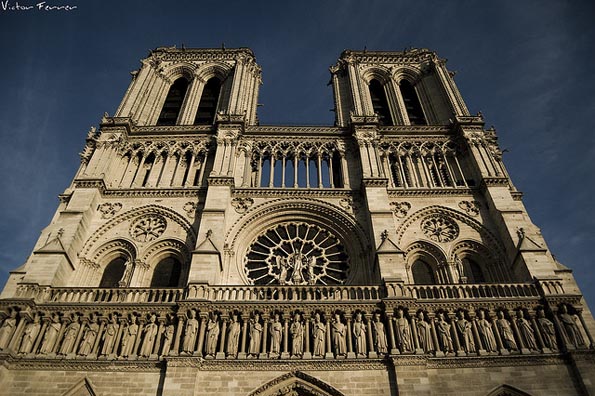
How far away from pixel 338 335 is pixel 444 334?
2791 mm

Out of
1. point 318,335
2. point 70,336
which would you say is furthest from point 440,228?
point 70,336

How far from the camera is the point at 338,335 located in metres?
11.8

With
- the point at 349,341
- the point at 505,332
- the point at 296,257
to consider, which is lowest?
the point at 349,341

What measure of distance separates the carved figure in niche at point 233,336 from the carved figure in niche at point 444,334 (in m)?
5.31

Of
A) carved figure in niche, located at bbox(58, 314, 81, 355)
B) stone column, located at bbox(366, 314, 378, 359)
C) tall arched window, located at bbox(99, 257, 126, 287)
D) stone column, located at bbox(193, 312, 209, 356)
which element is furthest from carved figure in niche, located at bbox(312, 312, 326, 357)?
tall arched window, located at bbox(99, 257, 126, 287)

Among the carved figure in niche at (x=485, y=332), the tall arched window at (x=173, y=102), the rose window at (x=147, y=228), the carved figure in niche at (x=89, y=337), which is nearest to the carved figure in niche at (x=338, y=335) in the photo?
the carved figure in niche at (x=485, y=332)

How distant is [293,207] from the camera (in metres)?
16.6

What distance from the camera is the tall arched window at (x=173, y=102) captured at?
22203mm

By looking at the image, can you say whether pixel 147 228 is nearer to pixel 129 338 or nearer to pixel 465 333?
pixel 129 338

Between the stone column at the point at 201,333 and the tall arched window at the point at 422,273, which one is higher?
the tall arched window at the point at 422,273

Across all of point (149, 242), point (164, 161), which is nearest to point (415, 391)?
point (149, 242)

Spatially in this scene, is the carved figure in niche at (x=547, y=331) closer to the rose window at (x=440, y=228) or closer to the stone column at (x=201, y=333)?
the rose window at (x=440, y=228)

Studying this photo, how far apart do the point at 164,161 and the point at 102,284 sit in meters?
5.87

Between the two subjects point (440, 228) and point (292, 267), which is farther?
point (440, 228)
